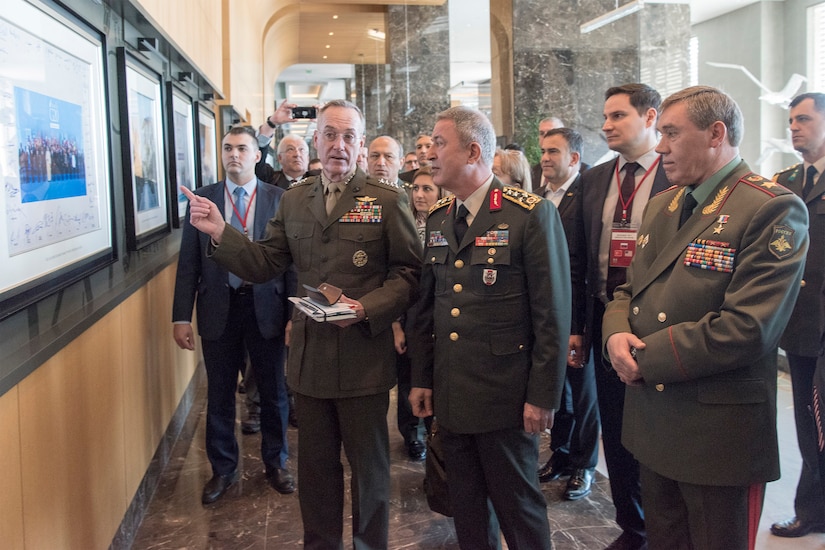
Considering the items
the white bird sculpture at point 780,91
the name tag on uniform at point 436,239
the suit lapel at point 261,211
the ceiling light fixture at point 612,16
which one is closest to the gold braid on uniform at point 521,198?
the name tag on uniform at point 436,239

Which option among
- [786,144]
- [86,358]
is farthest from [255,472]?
[786,144]

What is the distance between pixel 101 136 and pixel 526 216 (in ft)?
5.17

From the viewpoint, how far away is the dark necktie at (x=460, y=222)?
7.18ft

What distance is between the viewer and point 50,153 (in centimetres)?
200

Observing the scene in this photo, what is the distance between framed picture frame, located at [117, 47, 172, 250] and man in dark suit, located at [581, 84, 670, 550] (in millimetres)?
1932

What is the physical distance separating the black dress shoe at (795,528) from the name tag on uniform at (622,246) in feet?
4.50

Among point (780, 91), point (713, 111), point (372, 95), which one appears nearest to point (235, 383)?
point (713, 111)

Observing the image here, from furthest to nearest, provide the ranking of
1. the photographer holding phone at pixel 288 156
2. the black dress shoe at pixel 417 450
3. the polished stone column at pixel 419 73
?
the polished stone column at pixel 419 73 → the photographer holding phone at pixel 288 156 → the black dress shoe at pixel 417 450

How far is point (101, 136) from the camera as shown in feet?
8.13

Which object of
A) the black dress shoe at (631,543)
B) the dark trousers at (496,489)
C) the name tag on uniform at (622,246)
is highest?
the name tag on uniform at (622,246)

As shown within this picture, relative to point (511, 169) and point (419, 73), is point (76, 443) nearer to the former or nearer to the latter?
point (511, 169)

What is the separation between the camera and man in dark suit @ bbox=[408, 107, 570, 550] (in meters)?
2.06

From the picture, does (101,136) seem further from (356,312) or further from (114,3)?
(356,312)

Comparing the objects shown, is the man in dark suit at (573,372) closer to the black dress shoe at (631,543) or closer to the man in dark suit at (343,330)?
the black dress shoe at (631,543)
